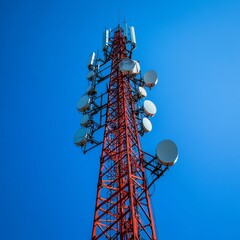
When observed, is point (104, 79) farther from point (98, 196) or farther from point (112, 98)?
point (98, 196)

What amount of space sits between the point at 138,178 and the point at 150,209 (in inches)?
45.2

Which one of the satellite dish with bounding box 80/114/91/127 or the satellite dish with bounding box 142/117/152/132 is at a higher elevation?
the satellite dish with bounding box 80/114/91/127

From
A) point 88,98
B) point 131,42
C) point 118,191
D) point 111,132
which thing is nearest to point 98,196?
point 118,191

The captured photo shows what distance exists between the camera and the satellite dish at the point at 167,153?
37.5ft

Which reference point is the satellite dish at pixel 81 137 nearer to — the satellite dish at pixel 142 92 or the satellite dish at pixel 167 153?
the satellite dish at pixel 142 92

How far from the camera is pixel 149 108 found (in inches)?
619

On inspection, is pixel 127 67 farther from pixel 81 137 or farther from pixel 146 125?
pixel 81 137

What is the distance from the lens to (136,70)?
1591 centimetres

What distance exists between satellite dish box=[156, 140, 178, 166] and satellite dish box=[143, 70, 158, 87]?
17.4 feet

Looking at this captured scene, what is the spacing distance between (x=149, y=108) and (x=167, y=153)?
14.8 ft

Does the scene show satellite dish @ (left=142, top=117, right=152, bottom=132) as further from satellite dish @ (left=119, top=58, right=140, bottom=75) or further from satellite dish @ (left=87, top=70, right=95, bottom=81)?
satellite dish @ (left=87, top=70, right=95, bottom=81)

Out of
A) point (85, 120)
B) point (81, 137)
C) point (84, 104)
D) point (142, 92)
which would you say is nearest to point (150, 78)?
point (142, 92)

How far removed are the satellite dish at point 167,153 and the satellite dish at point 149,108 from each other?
3.75 m

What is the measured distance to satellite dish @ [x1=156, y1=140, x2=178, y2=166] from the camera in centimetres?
1143
